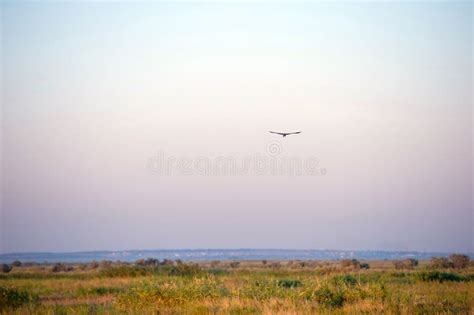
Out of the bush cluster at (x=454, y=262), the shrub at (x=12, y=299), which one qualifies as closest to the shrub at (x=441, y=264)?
the bush cluster at (x=454, y=262)

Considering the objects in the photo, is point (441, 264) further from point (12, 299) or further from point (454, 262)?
point (12, 299)

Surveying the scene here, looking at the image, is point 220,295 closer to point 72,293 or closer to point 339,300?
point 339,300

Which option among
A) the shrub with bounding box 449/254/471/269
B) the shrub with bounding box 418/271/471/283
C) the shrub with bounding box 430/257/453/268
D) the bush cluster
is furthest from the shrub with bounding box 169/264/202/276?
the shrub with bounding box 449/254/471/269

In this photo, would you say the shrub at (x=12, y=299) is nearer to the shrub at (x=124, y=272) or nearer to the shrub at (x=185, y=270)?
the shrub at (x=185, y=270)

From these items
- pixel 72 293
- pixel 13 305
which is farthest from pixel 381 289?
pixel 72 293

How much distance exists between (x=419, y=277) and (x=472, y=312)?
56.4 feet

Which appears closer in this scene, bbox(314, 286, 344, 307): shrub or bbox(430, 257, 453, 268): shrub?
bbox(314, 286, 344, 307): shrub

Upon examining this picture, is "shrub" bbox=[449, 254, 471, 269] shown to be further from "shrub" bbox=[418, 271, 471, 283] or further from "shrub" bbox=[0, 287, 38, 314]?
"shrub" bbox=[0, 287, 38, 314]

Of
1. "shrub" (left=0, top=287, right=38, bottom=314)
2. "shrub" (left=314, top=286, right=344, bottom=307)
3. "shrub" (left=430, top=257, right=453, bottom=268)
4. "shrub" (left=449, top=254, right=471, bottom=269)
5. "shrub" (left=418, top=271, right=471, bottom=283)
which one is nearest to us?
"shrub" (left=314, top=286, right=344, bottom=307)

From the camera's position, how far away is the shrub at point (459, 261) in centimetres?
6025

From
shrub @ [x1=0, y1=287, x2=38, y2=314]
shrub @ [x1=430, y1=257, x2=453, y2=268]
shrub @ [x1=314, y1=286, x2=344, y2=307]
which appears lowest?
shrub @ [x1=430, y1=257, x2=453, y2=268]

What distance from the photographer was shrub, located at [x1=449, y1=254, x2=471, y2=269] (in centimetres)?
6025

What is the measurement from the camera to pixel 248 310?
21234 millimetres

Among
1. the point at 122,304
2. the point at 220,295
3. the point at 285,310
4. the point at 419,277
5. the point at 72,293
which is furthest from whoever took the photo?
the point at 419,277
